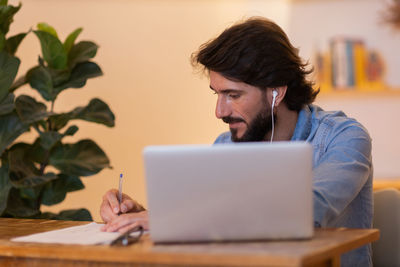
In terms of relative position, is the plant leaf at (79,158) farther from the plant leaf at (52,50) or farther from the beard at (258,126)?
the beard at (258,126)

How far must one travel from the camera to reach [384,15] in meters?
4.04

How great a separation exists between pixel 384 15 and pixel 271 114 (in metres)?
2.17

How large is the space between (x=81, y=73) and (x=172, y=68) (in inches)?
51.3

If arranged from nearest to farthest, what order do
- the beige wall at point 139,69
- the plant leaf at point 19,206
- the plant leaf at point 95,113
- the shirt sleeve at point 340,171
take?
the shirt sleeve at point 340,171 < the plant leaf at point 19,206 < the plant leaf at point 95,113 < the beige wall at point 139,69

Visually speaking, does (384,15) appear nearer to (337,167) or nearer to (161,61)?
(161,61)

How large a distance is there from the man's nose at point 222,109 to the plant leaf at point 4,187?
106 cm

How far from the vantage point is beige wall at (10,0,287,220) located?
12.8ft

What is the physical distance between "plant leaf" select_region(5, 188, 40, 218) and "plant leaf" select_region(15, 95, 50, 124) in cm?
37

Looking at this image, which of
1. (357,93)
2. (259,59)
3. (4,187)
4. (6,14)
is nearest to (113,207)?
(259,59)

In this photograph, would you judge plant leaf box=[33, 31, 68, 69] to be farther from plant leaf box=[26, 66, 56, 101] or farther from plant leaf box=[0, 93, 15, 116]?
plant leaf box=[0, 93, 15, 116]

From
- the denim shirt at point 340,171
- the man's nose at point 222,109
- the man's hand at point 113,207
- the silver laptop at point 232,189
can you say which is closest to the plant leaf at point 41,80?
the man's nose at point 222,109

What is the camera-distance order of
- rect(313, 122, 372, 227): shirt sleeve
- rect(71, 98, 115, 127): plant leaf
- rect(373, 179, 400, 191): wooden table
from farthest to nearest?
rect(373, 179, 400, 191): wooden table, rect(71, 98, 115, 127): plant leaf, rect(313, 122, 372, 227): shirt sleeve

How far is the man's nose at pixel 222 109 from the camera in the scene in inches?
85.0

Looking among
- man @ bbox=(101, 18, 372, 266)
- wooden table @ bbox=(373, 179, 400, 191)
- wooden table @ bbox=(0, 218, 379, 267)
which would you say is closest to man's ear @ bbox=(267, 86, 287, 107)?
man @ bbox=(101, 18, 372, 266)
